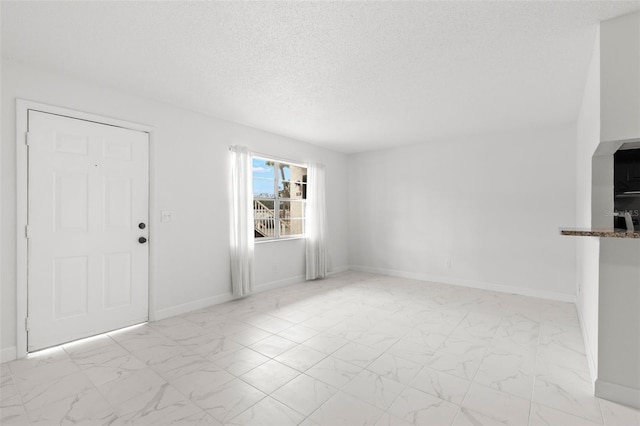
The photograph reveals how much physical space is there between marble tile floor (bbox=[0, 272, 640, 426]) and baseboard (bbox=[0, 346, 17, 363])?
13cm

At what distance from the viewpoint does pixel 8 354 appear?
252cm

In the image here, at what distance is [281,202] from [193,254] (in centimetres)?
190

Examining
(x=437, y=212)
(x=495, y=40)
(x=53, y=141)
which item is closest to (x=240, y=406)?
(x=53, y=141)

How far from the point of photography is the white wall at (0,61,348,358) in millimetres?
2551

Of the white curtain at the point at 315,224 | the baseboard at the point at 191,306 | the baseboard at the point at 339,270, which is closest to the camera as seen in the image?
the baseboard at the point at 191,306

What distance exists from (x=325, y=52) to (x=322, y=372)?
8.25ft

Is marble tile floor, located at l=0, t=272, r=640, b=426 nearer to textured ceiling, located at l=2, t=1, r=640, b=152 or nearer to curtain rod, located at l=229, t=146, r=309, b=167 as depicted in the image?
curtain rod, located at l=229, t=146, r=309, b=167

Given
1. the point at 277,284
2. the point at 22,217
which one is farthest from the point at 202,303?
the point at 22,217

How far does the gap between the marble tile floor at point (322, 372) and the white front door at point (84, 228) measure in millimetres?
278

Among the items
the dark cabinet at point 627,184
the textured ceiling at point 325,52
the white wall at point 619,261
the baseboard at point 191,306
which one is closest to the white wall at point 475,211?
the textured ceiling at point 325,52

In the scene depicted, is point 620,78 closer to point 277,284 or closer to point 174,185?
point 174,185

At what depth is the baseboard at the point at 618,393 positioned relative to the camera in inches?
75.6

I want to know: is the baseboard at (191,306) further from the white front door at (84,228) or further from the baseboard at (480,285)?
the baseboard at (480,285)

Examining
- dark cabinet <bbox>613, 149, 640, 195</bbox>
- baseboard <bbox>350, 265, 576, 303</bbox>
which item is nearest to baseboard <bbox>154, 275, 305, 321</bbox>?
baseboard <bbox>350, 265, 576, 303</bbox>
